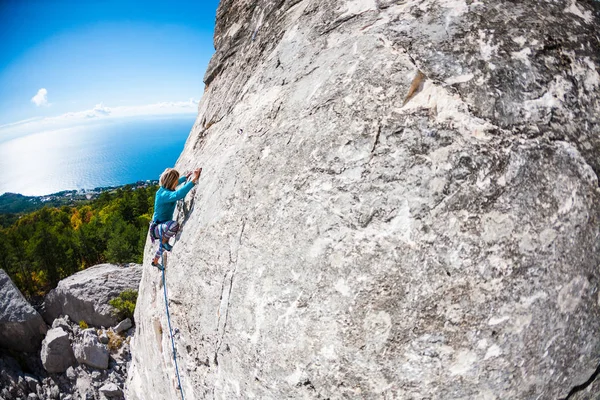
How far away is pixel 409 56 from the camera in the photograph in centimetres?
322

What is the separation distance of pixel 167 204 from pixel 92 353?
46.0 ft

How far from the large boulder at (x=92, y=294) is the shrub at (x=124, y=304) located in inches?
10.7

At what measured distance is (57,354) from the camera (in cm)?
1533

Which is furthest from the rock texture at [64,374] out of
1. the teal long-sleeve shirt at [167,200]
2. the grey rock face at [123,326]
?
the teal long-sleeve shirt at [167,200]

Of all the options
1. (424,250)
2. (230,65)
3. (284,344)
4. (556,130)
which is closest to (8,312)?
(230,65)

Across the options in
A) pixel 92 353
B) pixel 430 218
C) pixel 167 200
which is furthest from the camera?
pixel 92 353

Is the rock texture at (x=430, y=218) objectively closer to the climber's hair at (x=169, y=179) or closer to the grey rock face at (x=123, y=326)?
the climber's hair at (x=169, y=179)

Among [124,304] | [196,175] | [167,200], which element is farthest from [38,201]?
[196,175]

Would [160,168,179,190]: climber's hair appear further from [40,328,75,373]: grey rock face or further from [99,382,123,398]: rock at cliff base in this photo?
[40,328,75,373]: grey rock face

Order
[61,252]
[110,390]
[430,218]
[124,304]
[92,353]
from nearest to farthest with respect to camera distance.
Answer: [430,218], [110,390], [92,353], [124,304], [61,252]

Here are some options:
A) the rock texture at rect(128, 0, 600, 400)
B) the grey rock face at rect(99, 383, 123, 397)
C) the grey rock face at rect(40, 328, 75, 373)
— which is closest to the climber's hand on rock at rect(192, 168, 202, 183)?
the rock texture at rect(128, 0, 600, 400)

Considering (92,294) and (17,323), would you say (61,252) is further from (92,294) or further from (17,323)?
(92,294)

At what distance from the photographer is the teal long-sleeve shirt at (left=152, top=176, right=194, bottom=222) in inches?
209

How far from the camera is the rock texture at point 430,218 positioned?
8.87 ft
